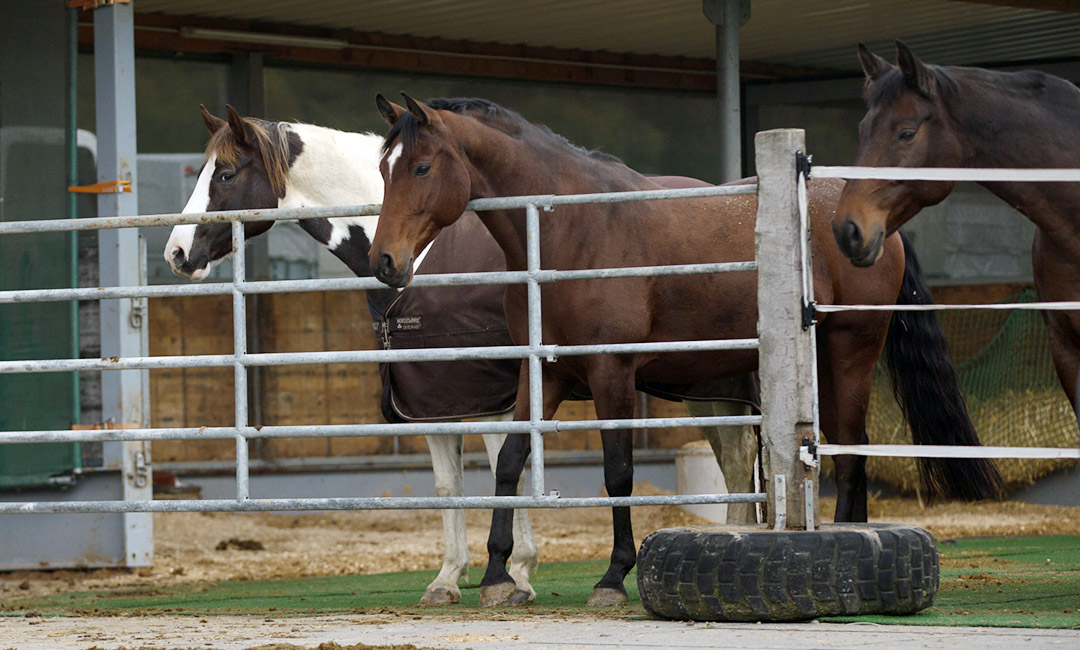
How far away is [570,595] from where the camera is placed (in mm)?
5590

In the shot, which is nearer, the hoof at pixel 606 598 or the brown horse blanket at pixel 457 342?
the hoof at pixel 606 598

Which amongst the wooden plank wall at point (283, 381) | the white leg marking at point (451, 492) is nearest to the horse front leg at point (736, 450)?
the white leg marking at point (451, 492)

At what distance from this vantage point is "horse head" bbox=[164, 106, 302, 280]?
614cm

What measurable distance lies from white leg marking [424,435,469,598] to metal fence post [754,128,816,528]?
1.88 metres

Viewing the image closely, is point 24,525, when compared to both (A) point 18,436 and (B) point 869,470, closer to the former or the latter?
(A) point 18,436

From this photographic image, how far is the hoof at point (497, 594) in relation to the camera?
5.15 metres

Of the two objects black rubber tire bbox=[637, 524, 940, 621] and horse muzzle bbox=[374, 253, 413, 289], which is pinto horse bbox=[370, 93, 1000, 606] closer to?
horse muzzle bbox=[374, 253, 413, 289]

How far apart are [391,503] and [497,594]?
0.83 m

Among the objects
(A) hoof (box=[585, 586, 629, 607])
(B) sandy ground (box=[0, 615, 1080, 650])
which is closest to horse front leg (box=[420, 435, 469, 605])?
(A) hoof (box=[585, 586, 629, 607])

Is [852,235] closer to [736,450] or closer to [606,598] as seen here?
[606,598]

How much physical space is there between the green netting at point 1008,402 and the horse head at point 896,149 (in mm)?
5624

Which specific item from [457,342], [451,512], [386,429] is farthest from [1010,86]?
[451,512]

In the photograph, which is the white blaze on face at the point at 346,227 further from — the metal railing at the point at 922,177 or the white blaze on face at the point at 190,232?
the metal railing at the point at 922,177

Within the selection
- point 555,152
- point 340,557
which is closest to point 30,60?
point 340,557
